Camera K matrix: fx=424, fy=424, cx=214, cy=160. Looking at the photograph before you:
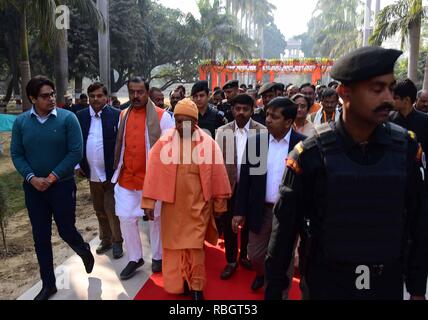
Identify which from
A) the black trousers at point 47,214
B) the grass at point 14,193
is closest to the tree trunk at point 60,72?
the grass at point 14,193

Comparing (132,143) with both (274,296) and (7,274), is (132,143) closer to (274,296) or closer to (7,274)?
(7,274)

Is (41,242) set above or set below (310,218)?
below

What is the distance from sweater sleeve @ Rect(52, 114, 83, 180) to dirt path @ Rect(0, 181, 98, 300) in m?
1.28

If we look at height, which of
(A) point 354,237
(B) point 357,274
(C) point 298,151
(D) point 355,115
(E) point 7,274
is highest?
(D) point 355,115

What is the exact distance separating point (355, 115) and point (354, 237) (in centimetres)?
51

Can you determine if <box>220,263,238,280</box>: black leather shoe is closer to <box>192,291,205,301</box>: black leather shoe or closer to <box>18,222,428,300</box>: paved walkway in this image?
<box>192,291,205,301</box>: black leather shoe

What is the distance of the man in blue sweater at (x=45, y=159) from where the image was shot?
11.5ft

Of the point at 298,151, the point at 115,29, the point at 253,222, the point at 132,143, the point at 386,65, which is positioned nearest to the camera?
the point at 386,65

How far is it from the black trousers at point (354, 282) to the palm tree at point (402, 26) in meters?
12.6

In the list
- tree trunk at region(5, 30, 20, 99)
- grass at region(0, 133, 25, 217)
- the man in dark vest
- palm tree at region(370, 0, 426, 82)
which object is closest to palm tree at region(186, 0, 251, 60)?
tree trunk at region(5, 30, 20, 99)

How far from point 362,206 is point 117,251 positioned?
11.4 feet

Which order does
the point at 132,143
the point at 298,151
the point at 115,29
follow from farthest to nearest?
the point at 115,29 < the point at 132,143 < the point at 298,151

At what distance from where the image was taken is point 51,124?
3.55 meters
